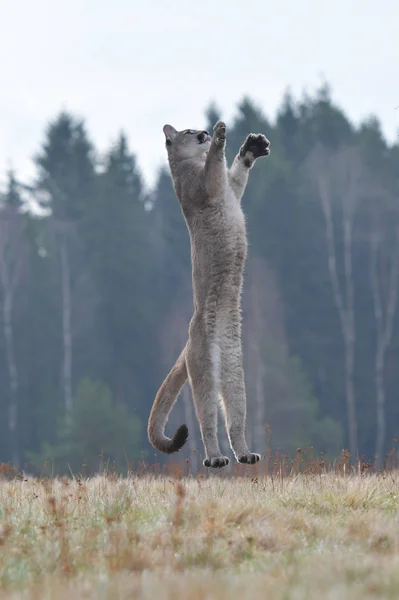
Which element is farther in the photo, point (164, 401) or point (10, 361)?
point (10, 361)

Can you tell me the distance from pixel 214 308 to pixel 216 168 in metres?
1.10

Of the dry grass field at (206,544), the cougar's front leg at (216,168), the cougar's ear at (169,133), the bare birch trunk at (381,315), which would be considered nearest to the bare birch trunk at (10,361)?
the bare birch trunk at (381,315)

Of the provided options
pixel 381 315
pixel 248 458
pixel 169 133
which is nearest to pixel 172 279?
pixel 381 315

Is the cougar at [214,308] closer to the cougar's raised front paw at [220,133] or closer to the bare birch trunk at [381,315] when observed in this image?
the cougar's raised front paw at [220,133]

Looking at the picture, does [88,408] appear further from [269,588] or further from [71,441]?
[269,588]

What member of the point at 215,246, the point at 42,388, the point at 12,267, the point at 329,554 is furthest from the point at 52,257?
the point at 329,554

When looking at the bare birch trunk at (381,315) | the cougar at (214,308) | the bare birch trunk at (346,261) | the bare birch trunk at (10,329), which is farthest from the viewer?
the bare birch trunk at (10,329)

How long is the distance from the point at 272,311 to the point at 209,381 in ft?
105

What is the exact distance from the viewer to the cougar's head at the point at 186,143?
30.7 feet

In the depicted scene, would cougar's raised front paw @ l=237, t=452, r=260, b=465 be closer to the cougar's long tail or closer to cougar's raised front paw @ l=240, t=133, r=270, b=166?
the cougar's long tail

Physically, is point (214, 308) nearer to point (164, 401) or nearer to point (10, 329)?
point (164, 401)

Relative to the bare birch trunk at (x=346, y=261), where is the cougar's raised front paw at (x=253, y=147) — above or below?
below

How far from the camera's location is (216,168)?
8.48 m

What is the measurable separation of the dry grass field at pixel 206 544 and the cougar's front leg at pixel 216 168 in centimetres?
235
